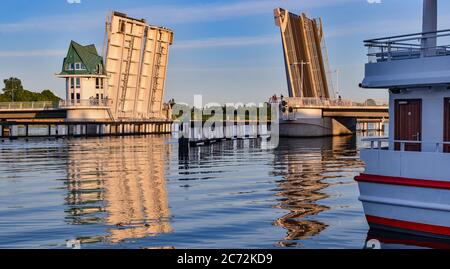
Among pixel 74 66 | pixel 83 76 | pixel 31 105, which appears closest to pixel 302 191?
pixel 83 76

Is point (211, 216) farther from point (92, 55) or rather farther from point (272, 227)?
point (92, 55)

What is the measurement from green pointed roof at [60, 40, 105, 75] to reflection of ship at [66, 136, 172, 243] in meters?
54.4

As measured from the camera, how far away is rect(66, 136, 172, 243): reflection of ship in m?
18.5

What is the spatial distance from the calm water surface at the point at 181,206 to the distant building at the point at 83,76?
2190 inches

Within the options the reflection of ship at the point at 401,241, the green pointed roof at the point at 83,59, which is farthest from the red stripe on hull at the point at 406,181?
the green pointed roof at the point at 83,59

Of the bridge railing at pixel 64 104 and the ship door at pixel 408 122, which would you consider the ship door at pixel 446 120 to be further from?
the bridge railing at pixel 64 104

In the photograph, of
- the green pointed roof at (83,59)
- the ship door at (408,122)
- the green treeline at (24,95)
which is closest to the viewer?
the ship door at (408,122)

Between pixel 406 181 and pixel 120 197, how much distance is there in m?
11.9

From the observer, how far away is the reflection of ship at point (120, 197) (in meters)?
18.5

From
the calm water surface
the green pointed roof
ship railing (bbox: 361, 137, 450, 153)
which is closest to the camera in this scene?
ship railing (bbox: 361, 137, 450, 153)

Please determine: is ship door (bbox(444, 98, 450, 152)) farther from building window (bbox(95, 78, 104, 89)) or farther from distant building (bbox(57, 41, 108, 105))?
building window (bbox(95, 78, 104, 89))

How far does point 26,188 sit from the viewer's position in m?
28.8

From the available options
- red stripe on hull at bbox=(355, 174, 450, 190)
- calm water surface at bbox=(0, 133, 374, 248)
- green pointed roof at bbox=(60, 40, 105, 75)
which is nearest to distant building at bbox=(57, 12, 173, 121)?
green pointed roof at bbox=(60, 40, 105, 75)

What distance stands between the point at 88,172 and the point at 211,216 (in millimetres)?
17107
